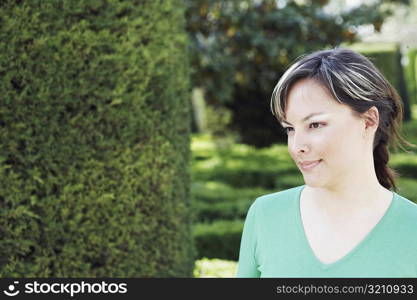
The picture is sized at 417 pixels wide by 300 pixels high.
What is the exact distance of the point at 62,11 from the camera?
11.4ft

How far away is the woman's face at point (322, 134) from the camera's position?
5.85 ft

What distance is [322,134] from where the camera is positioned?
178 cm

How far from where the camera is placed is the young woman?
5.82 ft

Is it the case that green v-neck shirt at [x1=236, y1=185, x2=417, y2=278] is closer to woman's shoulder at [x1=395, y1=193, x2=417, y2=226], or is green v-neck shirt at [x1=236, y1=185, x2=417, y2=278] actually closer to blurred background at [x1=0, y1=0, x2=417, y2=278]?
woman's shoulder at [x1=395, y1=193, x2=417, y2=226]

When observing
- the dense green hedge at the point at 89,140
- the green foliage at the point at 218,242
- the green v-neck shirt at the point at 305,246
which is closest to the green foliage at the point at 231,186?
the green foliage at the point at 218,242

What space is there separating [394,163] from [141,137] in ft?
24.0

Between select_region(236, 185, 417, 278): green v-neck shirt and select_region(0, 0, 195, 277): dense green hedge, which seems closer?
select_region(236, 185, 417, 278): green v-neck shirt

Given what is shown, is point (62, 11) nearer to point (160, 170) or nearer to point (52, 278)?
point (160, 170)

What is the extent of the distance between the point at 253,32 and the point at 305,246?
7317 mm

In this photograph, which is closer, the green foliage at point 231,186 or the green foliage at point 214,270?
the green foliage at point 214,270

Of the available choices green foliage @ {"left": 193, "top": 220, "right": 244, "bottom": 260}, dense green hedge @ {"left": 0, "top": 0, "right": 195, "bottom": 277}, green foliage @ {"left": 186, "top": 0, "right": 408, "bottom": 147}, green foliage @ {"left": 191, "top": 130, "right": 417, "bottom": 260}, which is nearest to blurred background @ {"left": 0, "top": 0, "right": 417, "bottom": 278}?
dense green hedge @ {"left": 0, "top": 0, "right": 195, "bottom": 277}

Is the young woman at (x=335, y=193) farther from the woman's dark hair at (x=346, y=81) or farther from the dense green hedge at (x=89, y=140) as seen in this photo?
the dense green hedge at (x=89, y=140)

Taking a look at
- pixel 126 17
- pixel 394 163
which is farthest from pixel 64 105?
pixel 394 163

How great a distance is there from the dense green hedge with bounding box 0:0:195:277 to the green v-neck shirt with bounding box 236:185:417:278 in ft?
5.85
